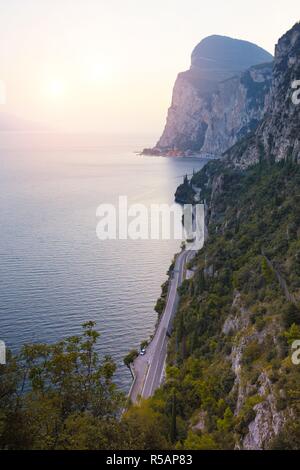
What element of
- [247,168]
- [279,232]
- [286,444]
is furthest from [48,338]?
[247,168]

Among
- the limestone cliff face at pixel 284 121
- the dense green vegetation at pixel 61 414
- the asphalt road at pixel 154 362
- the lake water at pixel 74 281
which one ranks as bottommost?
the asphalt road at pixel 154 362

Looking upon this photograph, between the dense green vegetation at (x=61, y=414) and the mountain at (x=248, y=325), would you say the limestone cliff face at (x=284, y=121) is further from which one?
the dense green vegetation at (x=61, y=414)

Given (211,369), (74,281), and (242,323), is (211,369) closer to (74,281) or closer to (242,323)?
(242,323)

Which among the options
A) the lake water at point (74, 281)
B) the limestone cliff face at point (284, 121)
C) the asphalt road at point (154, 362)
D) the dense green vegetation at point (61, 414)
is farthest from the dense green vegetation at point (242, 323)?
the limestone cliff face at point (284, 121)

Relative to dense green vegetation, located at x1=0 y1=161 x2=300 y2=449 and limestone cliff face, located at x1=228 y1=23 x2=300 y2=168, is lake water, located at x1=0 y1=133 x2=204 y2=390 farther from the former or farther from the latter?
limestone cliff face, located at x1=228 y1=23 x2=300 y2=168

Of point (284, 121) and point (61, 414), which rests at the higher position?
point (284, 121)

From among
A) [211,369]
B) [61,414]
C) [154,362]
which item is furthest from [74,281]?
[61,414]
